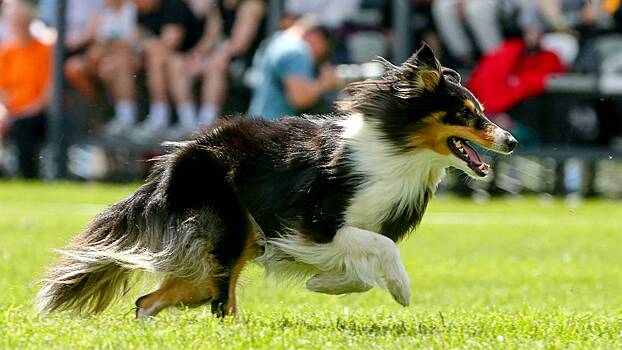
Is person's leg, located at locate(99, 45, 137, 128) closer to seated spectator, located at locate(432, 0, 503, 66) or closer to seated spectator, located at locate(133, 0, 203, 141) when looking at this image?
seated spectator, located at locate(133, 0, 203, 141)

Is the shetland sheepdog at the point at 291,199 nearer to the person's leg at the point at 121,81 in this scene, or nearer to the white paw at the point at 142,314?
the white paw at the point at 142,314

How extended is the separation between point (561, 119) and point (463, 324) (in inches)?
436

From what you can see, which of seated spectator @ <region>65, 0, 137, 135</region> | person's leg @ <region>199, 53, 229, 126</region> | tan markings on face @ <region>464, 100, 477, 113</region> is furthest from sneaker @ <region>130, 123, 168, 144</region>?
tan markings on face @ <region>464, 100, 477, 113</region>

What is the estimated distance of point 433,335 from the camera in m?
5.89

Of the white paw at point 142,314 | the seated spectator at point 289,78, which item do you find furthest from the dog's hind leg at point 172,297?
the seated spectator at point 289,78

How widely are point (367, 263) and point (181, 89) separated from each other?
1183 cm

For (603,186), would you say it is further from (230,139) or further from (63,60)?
(230,139)

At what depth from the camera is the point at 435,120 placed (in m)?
6.67

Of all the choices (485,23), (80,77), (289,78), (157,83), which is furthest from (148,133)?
(289,78)

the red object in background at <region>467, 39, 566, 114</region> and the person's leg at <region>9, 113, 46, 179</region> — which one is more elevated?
the red object in background at <region>467, 39, 566, 114</region>

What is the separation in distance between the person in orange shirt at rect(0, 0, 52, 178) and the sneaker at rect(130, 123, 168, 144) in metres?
1.64

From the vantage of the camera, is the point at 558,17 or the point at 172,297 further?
the point at 558,17

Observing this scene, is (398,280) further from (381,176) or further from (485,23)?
(485,23)

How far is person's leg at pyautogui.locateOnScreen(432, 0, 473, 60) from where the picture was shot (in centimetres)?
1675
